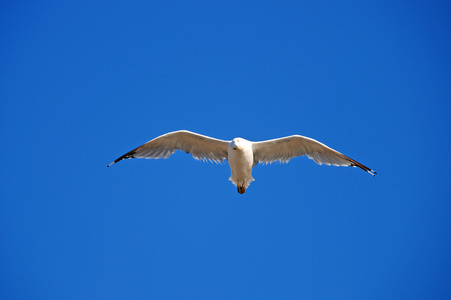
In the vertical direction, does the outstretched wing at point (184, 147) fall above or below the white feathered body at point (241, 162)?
above

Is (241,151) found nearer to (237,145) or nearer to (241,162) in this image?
(237,145)

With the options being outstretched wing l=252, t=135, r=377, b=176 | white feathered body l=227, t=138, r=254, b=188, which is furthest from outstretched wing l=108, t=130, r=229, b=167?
outstretched wing l=252, t=135, r=377, b=176

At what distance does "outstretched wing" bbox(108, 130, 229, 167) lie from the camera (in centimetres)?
1442

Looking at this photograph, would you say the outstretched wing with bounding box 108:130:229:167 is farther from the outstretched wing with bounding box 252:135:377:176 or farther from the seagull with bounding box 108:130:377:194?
the outstretched wing with bounding box 252:135:377:176

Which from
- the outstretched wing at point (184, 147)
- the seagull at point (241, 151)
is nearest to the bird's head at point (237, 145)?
the seagull at point (241, 151)

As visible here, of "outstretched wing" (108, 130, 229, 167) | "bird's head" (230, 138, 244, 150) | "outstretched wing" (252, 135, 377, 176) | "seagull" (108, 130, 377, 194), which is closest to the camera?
"bird's head" (230, 138, 244, 150)

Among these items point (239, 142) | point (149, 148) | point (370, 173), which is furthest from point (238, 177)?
point (370, 173)

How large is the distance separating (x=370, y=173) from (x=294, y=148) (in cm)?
214

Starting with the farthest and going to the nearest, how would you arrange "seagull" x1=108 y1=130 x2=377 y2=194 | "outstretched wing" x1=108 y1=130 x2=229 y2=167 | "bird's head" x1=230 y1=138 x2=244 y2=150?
"outstretched wing" x1=108 y1=130 x2=229 y2=167 → "seagull" x1=108 y1=130 x2=377 y2=194 → "bird's head" x1=230 y1=138 x2=244 y2=150

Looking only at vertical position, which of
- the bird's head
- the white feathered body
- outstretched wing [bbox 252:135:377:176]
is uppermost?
outstretched wing [bbox 252:135:377:176]

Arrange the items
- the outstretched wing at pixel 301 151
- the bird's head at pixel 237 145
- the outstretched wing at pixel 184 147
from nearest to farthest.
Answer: the bird's head at pixel 237 145
the outstretched wing at pixel 301 151
the outstretched wing at pixel 184 147

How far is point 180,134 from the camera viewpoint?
1434 centimetres

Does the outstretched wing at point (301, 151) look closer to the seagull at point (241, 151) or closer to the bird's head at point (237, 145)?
the seagull at point (241, 151)

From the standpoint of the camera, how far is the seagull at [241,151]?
1404cm
